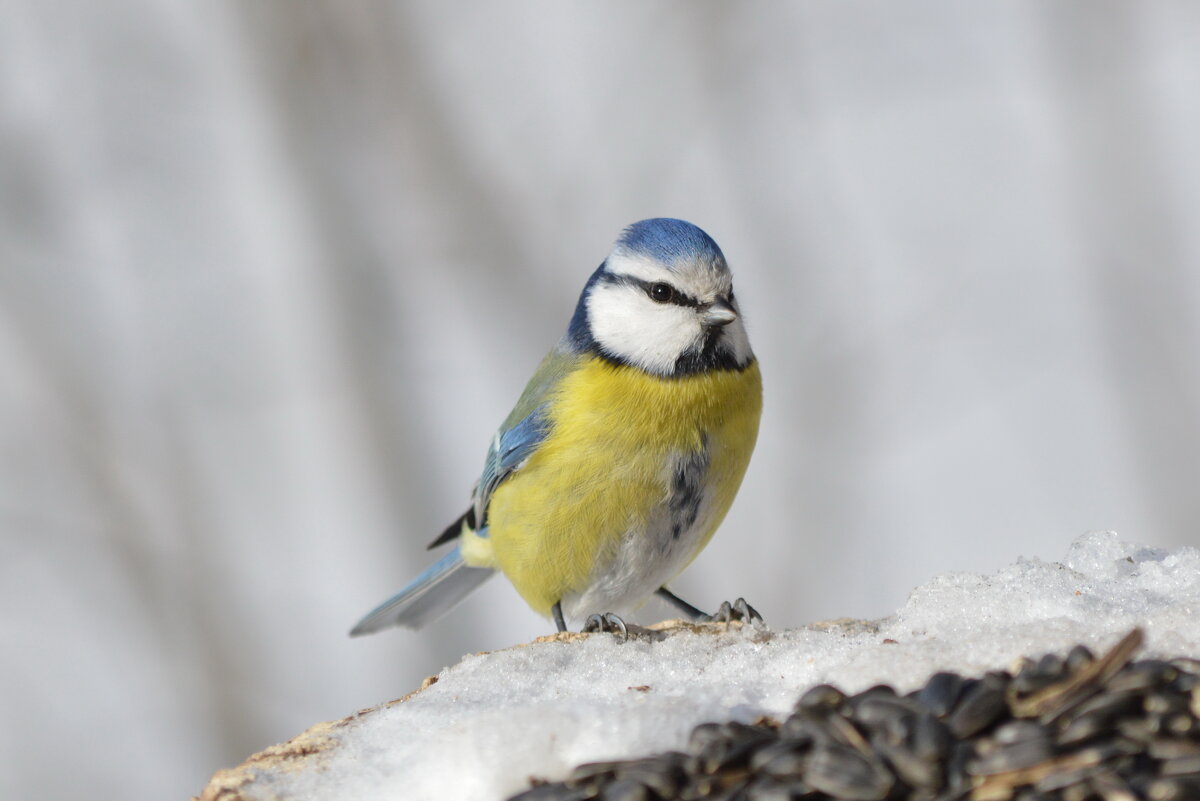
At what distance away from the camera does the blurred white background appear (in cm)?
671

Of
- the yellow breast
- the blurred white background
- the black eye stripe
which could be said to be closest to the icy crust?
the yellow breast

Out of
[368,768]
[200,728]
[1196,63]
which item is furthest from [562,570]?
[1196,63]

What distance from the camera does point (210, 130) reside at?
7.91m

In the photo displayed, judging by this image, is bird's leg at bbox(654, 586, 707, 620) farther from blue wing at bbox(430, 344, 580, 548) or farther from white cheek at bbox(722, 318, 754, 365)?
white cheek at bbox(722, 318, 754, 365)

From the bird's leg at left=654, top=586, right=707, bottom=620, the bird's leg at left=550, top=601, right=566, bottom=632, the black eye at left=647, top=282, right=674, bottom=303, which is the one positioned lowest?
the bird's leg at left=654, top=586, right=707, bottom=620

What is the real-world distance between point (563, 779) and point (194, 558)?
5.28 meters

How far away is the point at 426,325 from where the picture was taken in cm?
767

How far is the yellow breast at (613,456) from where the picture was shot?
327cm

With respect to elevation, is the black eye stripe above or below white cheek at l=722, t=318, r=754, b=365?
above

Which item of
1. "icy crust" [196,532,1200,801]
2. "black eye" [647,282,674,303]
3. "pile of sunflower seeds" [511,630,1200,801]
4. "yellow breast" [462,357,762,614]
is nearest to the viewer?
"pile of sunflower seeds" [511,630,1200,801]

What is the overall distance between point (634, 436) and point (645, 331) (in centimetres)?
34

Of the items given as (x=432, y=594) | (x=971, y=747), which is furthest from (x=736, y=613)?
(x=432, y=594)

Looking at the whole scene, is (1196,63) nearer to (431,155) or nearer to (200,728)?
(431,155)

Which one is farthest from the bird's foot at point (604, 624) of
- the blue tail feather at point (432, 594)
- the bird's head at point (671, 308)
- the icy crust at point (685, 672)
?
the blue tail feather at point (432, 594)
